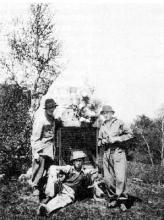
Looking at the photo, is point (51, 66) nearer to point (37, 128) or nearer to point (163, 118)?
point (37, 128)

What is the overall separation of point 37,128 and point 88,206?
1911mm

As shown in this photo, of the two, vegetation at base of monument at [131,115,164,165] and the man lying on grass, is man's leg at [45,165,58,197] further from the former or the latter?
vegetation at base of monument at [131,115,164,165]

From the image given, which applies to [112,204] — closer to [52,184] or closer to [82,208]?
[82,208]

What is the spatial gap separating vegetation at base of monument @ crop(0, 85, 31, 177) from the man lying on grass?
3772mm

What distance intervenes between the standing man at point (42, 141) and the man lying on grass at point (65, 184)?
308 mm

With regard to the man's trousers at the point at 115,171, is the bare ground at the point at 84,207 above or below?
below

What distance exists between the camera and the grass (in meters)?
5.69

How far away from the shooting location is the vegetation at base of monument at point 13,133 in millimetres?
10195

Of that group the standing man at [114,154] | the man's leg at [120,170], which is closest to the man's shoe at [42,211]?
the standing man at [114,154]

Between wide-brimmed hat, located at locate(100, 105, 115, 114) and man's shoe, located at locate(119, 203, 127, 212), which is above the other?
wide-brimmed hat, located at locate(100, 105, 115, 114)

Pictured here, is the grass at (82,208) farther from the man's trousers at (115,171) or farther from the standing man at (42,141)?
the standing man at (42,141)

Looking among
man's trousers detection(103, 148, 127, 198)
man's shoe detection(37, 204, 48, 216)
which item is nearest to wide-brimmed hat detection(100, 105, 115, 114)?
man's trousers detection(103, 148, 127, 198)

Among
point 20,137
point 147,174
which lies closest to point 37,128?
point 20,137

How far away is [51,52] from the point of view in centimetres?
1608
